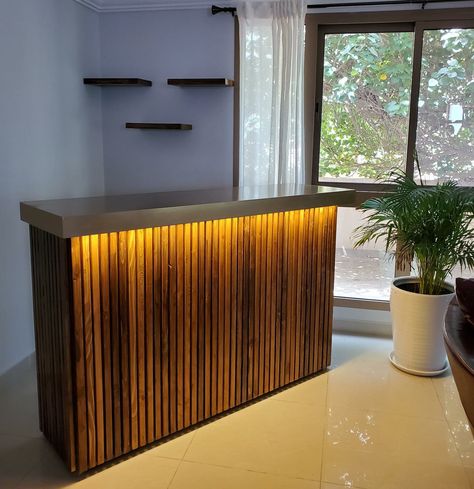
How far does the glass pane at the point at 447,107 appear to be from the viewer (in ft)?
11.0

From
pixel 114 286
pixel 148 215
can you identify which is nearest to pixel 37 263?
pixel 114 286

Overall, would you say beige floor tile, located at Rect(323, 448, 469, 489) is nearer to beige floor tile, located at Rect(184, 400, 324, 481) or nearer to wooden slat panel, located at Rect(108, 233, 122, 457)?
beige floor tile, located at Rect(184, 400, 324, 481)

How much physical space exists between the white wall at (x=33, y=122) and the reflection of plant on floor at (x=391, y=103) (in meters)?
1.69

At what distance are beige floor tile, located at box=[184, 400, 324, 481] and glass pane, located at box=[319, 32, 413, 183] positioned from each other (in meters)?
1.77

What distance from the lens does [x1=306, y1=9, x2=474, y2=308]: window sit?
3354 millimetres

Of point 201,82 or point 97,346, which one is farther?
point 201,82

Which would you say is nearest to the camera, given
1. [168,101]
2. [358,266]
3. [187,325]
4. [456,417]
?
[187,325]

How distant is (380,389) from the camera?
2840 millimetres

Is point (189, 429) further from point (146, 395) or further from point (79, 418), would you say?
point (79, 418)

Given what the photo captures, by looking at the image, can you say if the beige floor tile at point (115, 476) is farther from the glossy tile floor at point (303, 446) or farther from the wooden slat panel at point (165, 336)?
the wooden slat panel at point (165, 336)

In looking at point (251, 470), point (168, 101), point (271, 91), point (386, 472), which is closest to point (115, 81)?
point (168, 101)

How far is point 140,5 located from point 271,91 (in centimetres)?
112

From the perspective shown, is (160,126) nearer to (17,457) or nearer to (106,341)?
(106,341)

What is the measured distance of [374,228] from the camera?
307 cm
